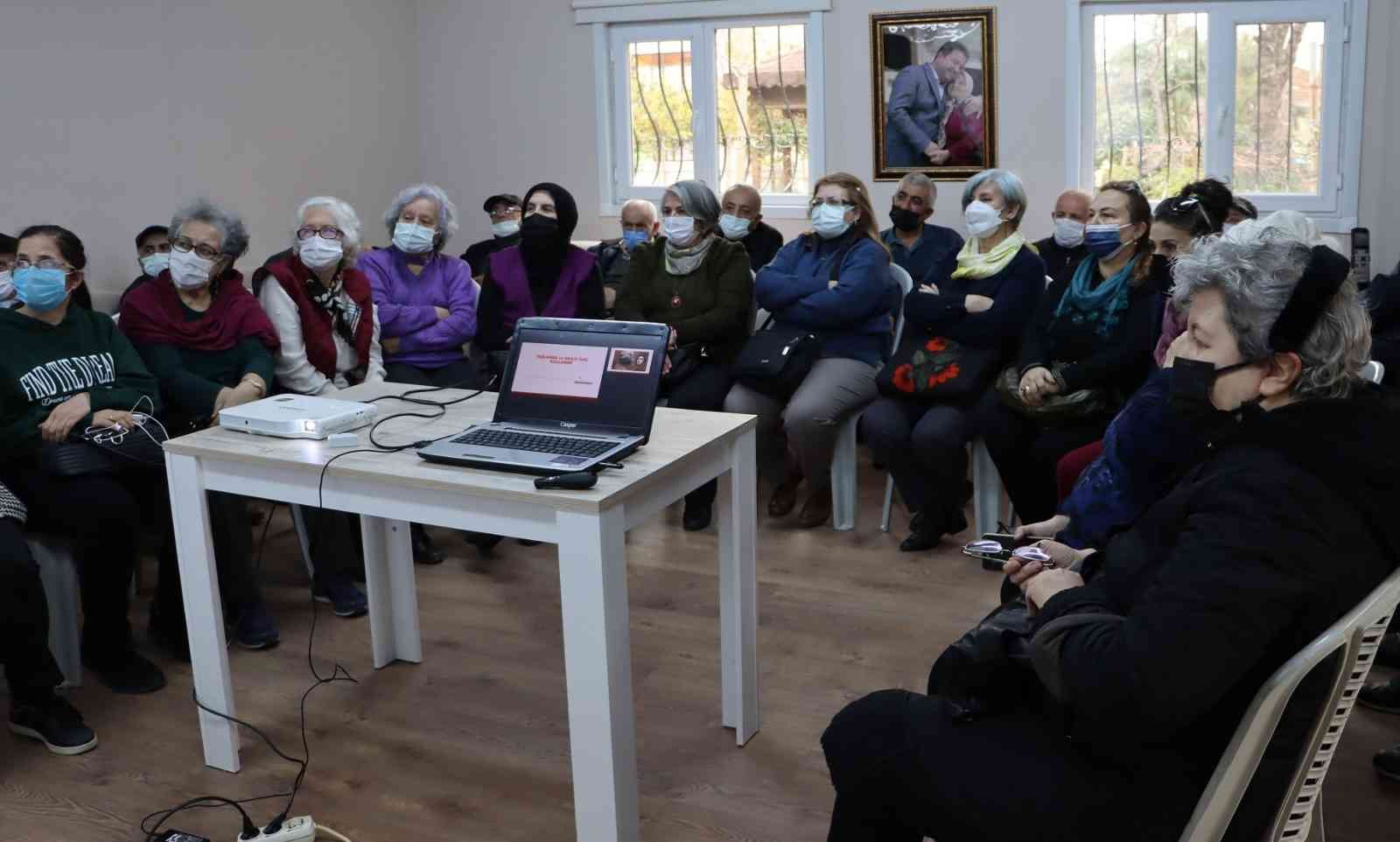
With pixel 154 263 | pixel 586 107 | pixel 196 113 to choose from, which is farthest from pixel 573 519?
pixel 586 107

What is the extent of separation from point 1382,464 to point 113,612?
283 centimetres

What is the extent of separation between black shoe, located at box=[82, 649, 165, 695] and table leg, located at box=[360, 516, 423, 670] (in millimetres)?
527

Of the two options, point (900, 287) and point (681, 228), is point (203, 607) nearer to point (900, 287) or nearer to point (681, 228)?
point (681, 228)

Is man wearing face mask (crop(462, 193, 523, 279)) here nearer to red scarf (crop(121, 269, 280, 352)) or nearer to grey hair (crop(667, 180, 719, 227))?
grey hair (crop(667, 180, 719, 227))

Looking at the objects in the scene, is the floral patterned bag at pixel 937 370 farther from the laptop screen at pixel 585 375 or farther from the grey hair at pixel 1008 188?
the laptop screen at pixel 585 375

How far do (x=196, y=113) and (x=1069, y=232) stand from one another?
3688mm

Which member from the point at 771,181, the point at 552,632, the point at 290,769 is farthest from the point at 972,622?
the point at 771,181

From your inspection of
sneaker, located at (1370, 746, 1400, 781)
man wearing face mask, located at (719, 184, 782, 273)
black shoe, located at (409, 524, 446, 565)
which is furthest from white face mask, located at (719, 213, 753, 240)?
sneaker, located at (1370, 746, 1400, 781)

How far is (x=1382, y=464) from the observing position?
4.74ft

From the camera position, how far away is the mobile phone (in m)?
5.03

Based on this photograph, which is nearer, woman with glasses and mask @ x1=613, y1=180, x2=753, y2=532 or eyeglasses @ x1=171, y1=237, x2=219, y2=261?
eyeglasses @ x1=171, y1=237, x2=219, y2=261

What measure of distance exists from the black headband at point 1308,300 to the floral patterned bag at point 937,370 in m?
2.36

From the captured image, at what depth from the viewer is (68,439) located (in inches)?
123

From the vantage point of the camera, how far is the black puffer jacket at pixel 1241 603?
1.41 meters
